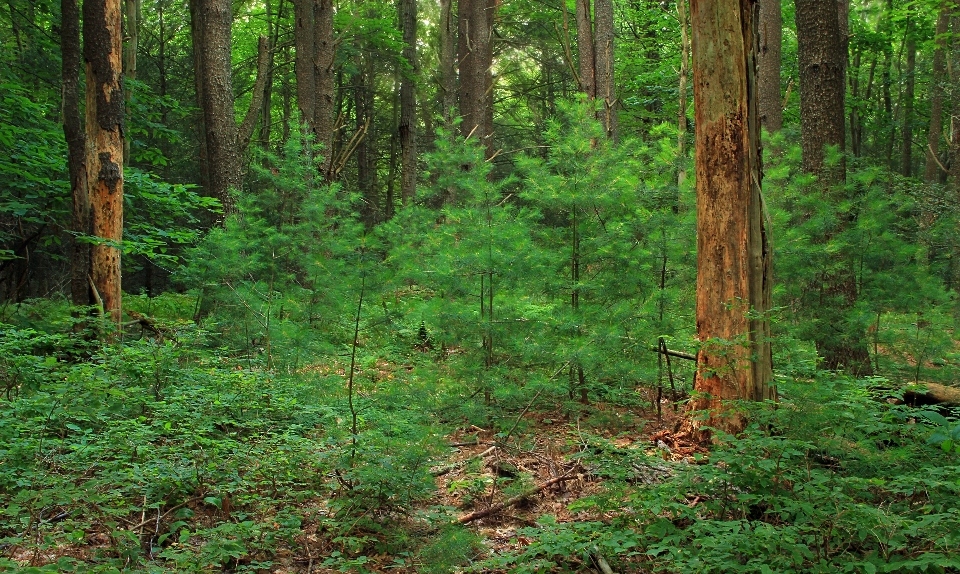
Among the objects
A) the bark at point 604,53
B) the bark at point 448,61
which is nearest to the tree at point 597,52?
the bark at point 604,53

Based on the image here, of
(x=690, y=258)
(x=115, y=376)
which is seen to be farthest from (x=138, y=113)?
(x=690, y=258)

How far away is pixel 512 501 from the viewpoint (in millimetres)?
4555

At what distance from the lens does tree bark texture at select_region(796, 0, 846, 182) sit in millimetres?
7512

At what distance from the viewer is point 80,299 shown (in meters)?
7.80

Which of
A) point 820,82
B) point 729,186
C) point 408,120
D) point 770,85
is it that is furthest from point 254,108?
point 729,186

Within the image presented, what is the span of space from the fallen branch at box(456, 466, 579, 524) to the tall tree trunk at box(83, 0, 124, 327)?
5.64 metres

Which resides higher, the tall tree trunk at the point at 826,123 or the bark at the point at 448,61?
the bark at the point at 448,61

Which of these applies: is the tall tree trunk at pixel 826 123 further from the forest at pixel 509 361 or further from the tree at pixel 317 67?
the tree at pixel 317 67

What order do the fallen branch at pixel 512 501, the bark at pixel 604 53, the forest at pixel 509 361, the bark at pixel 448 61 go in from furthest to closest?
1. the bark at pixel 448 61
2. the bark at pixel 604 53
3. the fallen branch at pixel 512 501
4. the forest at pixel 509 361

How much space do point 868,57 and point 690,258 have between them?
18704 mm

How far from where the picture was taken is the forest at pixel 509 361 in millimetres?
3576

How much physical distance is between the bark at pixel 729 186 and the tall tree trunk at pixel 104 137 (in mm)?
6821

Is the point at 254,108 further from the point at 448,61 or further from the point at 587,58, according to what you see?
the point at 587,58

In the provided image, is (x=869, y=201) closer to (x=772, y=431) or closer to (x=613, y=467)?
(x=772, y=431)
